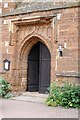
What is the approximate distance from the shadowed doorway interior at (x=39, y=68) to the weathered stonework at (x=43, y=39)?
0.34 meters

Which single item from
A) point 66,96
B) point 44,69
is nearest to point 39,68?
point 44,69

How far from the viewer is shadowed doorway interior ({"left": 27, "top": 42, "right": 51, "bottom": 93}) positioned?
14.3 meters

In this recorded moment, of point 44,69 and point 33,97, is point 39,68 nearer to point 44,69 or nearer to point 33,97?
point 44,69

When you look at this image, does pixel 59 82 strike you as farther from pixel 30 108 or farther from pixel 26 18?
pixel 26 18

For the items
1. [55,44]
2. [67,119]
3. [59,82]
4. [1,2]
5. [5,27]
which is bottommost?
[67,119]

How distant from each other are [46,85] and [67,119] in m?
5.21

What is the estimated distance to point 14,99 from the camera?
13.7 m

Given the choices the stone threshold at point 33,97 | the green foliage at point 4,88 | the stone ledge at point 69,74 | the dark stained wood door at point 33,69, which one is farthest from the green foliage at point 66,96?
the dark stained wood door at point 33,69

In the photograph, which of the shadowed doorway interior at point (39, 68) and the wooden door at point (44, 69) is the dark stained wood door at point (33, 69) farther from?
the wooden door at point (44, 69)

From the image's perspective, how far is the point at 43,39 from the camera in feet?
44.8

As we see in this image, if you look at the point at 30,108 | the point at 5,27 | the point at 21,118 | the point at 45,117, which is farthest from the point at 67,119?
the point at 5,27

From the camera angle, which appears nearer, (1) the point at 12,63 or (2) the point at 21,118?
(2) the point at 21,118

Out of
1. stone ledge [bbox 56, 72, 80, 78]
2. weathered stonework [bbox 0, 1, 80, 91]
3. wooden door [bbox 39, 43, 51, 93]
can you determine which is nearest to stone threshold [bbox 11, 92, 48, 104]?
wooden door [bbox 39, 43, 51, 93]

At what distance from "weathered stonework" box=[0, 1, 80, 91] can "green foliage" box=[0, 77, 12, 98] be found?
280 millimetres
